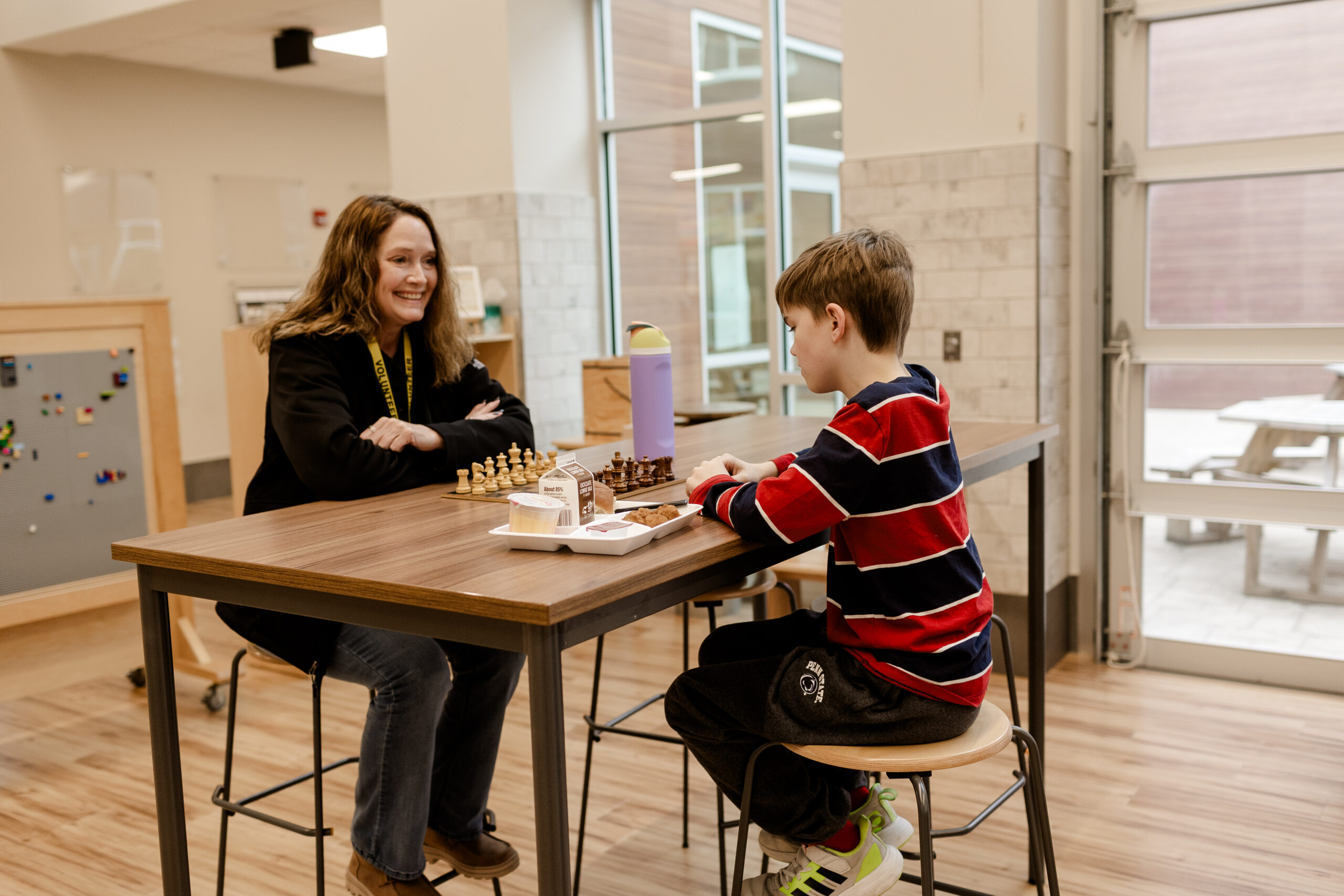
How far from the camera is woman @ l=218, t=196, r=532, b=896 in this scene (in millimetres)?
1812

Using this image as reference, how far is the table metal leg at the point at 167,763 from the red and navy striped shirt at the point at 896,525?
813 millimetres

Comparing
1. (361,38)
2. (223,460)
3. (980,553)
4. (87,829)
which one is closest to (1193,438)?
(980,553)

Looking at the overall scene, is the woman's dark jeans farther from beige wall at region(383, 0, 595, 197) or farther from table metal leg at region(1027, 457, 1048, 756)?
beige wall at region(383, 0, 595, 197)

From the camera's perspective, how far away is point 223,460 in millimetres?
7363

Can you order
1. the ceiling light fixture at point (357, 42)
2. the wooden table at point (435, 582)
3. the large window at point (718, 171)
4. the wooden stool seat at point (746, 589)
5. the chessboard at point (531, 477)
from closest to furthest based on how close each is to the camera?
the wooden table at point (435, 582), the chessboard at point (531, 477), the wooden stool seat at point (746, 589), the large window at point (718, 171), the ceiling light fixture at point (357, 42)

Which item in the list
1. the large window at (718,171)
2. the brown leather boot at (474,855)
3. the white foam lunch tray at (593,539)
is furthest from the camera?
the large window at (718,171)

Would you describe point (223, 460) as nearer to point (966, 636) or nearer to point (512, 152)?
point (512, 152)

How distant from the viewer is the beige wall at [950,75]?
333 centimetres

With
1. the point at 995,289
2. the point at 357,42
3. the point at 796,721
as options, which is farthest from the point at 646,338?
the point at 357,42

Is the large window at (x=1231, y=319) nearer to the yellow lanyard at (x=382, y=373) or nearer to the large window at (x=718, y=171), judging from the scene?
the large window at (x=718, y=171)

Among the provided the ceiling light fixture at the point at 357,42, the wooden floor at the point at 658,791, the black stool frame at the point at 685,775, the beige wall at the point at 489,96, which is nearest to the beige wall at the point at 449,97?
the beige wall at the point at 489,96

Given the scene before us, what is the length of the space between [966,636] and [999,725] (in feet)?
0.50

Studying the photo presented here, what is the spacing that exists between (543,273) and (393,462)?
2.78 meters

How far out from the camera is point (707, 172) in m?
4.59
